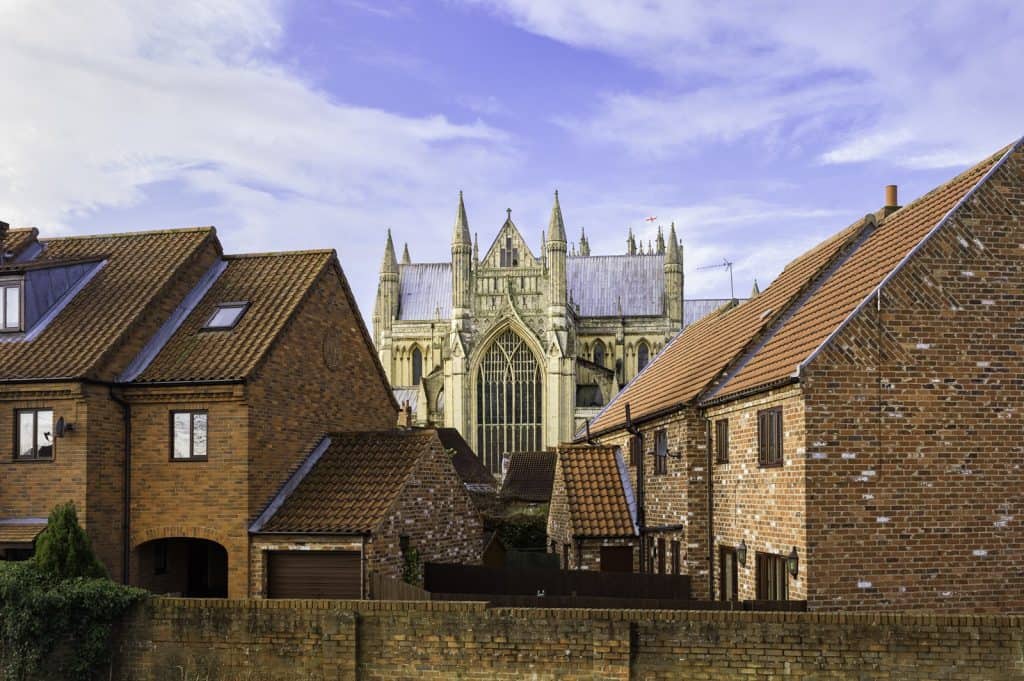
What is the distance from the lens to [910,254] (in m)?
16.2

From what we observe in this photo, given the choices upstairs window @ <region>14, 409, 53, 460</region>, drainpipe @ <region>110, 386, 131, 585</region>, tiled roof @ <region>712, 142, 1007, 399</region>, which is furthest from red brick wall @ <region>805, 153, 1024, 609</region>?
upstairs window @ <region>14, 409, 53, 460</region>

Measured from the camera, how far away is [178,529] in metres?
21.9

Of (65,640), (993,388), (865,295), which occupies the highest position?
(865,295)

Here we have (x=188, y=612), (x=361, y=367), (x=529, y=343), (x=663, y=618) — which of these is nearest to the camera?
(x=663, y=618)

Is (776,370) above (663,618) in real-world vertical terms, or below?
above

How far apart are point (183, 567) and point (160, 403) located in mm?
4070

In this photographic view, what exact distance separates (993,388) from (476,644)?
8.35 metres

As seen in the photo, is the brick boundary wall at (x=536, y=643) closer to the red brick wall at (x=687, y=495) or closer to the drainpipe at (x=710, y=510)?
the red brick wall at (x=687, y=495)

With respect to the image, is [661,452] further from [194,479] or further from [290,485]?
[194,479]

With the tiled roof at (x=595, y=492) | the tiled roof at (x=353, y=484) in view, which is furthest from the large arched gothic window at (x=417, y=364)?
the tiled roof at (x=353, y=484)

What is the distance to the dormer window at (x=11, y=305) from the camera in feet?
76.3

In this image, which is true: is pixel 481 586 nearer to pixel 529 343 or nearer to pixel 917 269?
pixel 917 269

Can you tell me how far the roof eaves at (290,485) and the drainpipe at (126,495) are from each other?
2.64 meters

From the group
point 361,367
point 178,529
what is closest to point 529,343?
point 361,367
